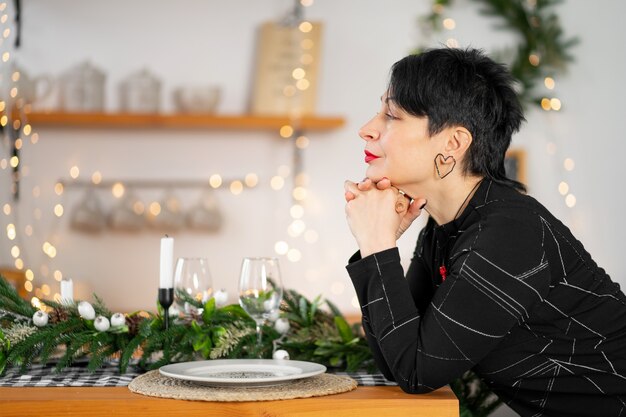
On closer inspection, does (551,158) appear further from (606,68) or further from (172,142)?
(172,142)

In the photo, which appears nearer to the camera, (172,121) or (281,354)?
(281,354)

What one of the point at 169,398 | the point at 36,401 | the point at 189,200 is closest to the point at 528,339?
the point at 169,398

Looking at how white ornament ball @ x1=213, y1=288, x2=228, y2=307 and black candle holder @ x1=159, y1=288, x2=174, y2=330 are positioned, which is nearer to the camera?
black candle holder @ x1=159, y1=288, x2=174, y2=330

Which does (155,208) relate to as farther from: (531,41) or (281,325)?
(281,325)

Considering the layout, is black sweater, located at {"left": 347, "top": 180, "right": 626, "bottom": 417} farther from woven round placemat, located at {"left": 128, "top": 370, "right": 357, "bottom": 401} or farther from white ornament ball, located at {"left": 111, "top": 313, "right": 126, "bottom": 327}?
white ornament ball, located at {"left": 111, "top": 313, "right": 126, "bottom": 327}

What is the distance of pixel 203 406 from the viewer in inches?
45.6

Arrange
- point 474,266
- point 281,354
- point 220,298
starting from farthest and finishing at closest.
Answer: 1. point 220,298
2. point 281,354
3. point 474,266

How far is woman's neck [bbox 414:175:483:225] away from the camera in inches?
56.8

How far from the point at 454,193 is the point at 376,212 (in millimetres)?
142

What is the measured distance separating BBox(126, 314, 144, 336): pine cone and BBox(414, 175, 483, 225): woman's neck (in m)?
0.53

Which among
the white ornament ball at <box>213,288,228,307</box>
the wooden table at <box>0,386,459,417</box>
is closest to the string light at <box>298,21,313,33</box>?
the white ornament ball at <box>213,288,228,307</box>

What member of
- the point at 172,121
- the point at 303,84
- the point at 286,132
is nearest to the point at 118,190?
the point at 172,121

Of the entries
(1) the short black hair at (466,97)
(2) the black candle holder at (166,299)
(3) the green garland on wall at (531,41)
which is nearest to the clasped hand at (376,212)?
(1) the short black hair at (466,97)

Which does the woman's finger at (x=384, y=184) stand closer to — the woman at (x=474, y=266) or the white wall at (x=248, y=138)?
the woman at (x=474, y=266)
